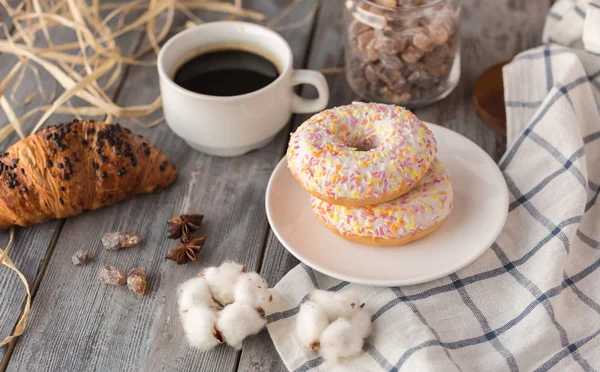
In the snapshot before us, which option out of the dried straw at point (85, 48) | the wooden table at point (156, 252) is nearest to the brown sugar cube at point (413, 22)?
the wooden table at point (156, 252)

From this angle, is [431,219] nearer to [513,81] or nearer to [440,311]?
[440,311]

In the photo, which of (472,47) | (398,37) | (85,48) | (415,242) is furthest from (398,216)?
(85,48)

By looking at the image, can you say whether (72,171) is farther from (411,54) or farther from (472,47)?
(472,47)

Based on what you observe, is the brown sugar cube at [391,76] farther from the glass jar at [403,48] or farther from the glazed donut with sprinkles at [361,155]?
the glazed donut with sprinkles at [361,155]

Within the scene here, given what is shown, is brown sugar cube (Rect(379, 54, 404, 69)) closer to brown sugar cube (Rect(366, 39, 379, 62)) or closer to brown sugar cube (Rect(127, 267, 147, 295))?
brown sugar cube (Rect(366, 39, 379, 62))

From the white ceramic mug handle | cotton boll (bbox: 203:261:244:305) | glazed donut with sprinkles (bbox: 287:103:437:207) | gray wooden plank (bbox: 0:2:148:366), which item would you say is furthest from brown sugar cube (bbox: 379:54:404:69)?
gray wooden plank (bbox: 0:2:148:366)

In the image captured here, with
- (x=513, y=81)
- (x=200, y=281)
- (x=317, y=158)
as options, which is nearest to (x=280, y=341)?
(x=200, y=281)
